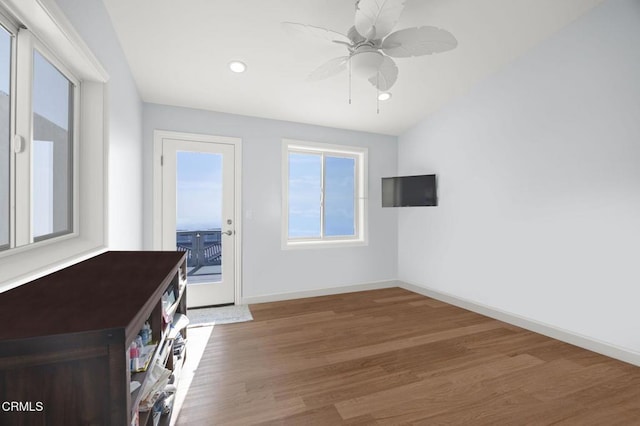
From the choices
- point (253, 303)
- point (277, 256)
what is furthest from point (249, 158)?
point (253, 303)

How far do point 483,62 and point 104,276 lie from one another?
3.74m

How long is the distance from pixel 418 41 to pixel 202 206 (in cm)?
282

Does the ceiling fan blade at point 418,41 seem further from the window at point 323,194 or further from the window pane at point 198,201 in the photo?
the window pane at point 198,201

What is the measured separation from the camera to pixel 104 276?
1.17m

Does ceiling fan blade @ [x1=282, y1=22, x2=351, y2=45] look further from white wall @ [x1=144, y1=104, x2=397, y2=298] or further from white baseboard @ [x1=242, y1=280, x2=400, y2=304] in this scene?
white baseboard @ [x1=242, y1=280, x2=400, y2=304]

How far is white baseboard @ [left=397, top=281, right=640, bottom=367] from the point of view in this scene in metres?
2.23

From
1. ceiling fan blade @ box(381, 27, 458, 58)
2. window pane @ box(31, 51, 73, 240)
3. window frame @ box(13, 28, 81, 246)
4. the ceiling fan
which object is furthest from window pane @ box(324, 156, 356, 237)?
window frame @ box(13, 28, 81, 246)

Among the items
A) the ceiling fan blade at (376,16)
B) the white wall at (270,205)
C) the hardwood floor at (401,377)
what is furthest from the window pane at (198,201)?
the ceiling fan blade at (376,16)

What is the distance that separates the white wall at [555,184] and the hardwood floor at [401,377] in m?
0.46

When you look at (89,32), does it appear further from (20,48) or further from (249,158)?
(249,158)

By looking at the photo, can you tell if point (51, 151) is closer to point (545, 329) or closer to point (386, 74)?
point (386, 74)

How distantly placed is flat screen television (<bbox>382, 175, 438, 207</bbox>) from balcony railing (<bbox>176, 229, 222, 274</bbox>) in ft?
8.04

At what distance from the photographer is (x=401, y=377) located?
2002 mm

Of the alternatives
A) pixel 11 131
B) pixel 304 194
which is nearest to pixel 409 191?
pixel 304 194
